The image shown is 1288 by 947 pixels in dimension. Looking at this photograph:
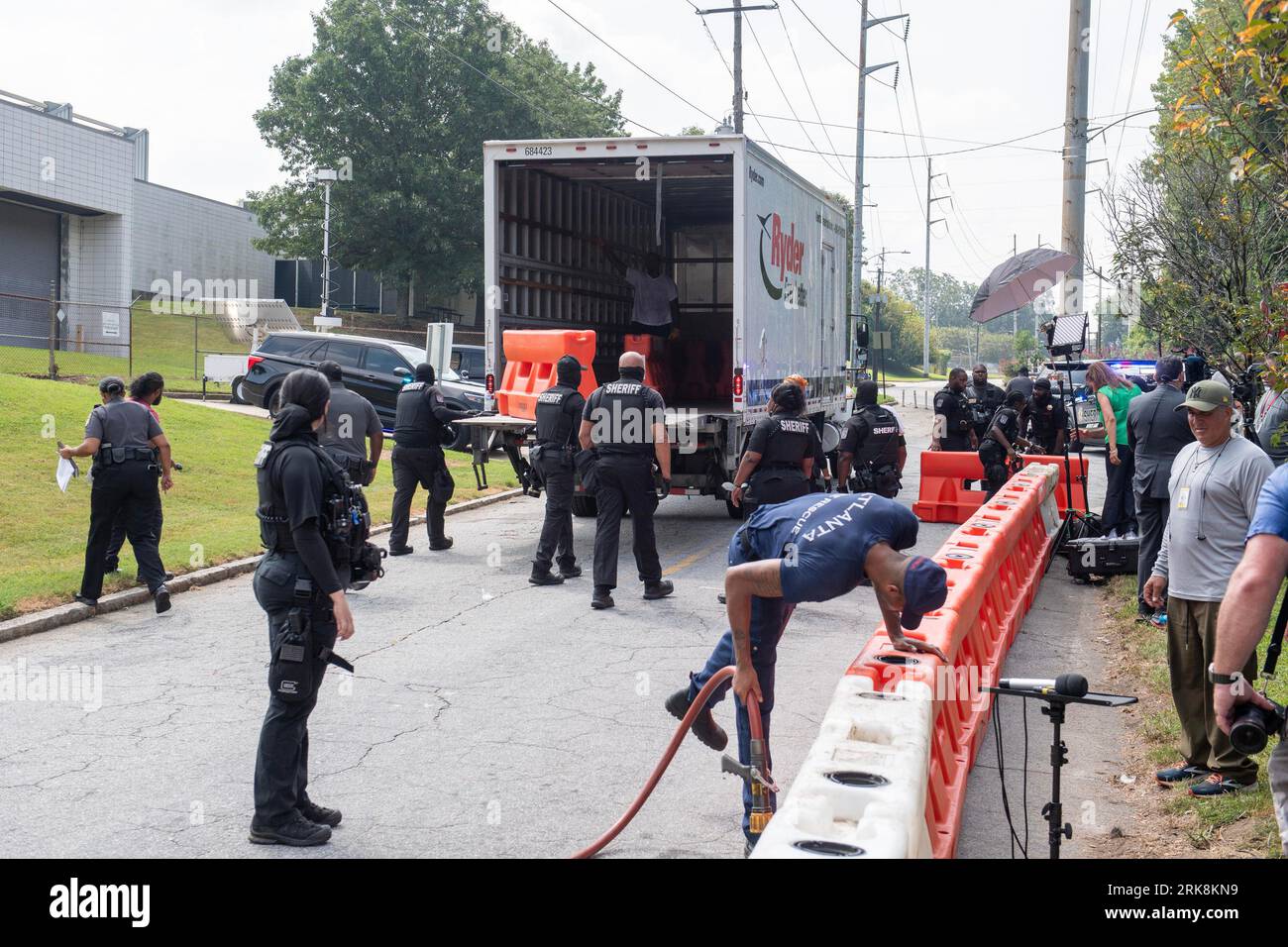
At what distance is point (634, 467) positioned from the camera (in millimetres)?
10047

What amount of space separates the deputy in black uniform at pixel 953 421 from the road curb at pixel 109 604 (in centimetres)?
861

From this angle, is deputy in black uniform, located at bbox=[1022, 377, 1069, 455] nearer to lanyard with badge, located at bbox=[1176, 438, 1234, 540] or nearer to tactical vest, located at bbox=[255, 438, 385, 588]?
lanyard with badge, located at bbox=[1176, 438, 1234, 540]

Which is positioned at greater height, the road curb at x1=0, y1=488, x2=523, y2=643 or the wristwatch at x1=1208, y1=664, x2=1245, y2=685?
the wristwatch at x1=1208, y1=664, x2=1245, y2=685

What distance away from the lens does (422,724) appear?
6.84 meters

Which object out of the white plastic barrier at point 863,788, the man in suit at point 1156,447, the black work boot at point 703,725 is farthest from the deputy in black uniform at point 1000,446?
the white plastic barrier at point 863,788

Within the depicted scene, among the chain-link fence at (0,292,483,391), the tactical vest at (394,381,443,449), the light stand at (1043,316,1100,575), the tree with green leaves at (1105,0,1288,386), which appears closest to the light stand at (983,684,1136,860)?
the tree with green leaves at (1105,0,1288,386)

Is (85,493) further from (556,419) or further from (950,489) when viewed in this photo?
(950,489)

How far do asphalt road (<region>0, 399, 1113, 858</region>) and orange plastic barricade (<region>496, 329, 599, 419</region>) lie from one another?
2.59 meters

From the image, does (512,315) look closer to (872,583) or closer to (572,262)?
(572,262)

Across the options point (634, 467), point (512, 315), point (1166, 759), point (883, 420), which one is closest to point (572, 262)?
point (512, 315)

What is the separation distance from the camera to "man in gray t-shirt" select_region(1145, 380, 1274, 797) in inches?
230

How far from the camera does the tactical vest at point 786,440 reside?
9.38 meters

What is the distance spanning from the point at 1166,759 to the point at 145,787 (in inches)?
198

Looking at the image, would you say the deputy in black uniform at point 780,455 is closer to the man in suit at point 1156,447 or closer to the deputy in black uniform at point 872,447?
the man in suit at point 1156,447
